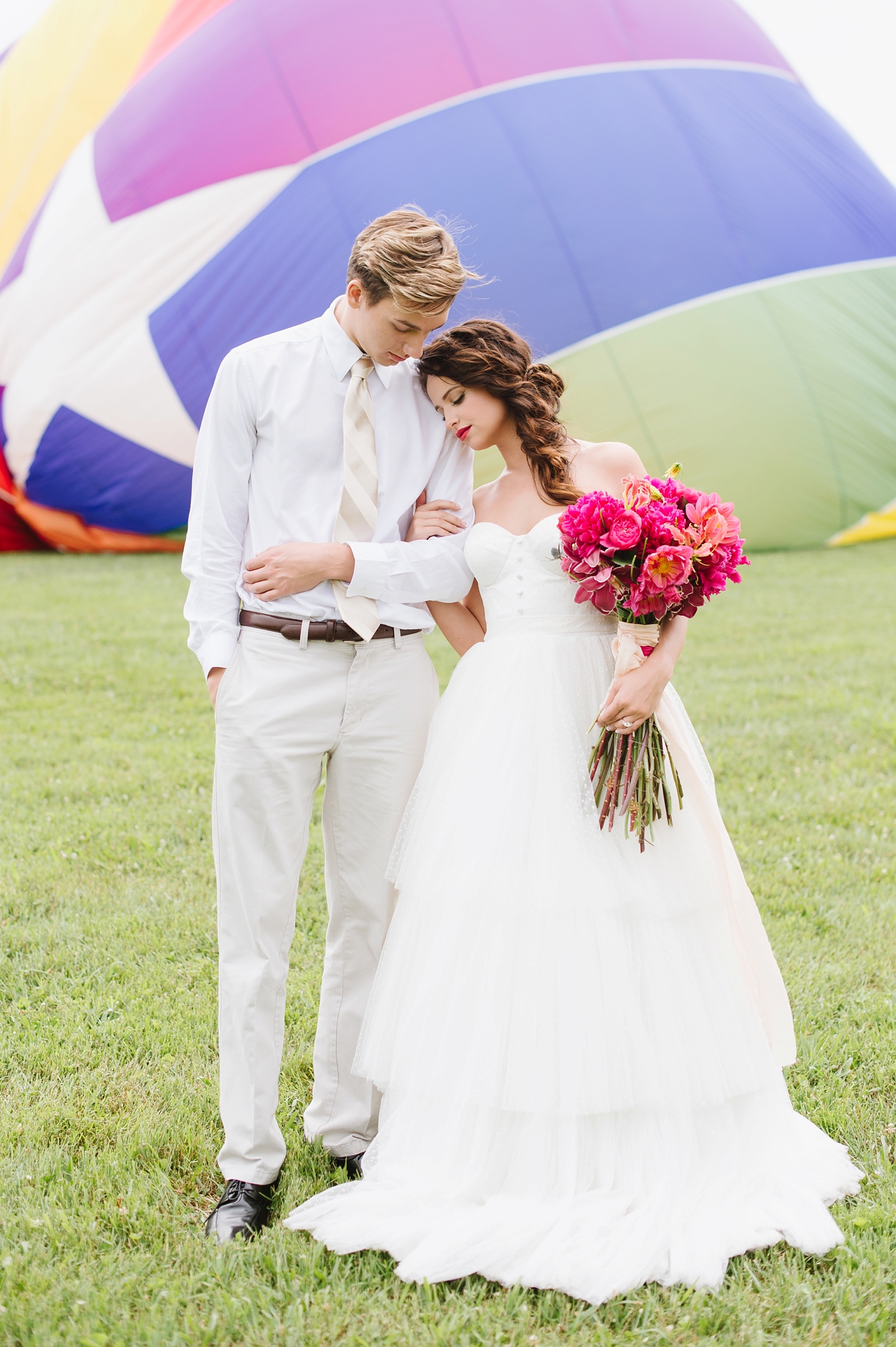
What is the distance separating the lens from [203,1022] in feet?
13.3

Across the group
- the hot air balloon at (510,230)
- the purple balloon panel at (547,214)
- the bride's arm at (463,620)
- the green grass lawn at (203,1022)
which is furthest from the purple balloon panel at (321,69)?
the bride's arm at (463,620)

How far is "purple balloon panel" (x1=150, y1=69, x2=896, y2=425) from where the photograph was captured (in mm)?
11922

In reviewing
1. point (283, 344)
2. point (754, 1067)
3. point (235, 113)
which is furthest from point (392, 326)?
point (235, 113)

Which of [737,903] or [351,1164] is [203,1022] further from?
[737,903]

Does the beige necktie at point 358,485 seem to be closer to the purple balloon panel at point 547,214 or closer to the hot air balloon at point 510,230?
the hot air balloon at point 510,230

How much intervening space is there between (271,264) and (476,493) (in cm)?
932

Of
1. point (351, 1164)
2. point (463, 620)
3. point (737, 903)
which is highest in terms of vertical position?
point (463, 620)

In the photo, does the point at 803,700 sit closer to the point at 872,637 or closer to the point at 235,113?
the point at 872,637

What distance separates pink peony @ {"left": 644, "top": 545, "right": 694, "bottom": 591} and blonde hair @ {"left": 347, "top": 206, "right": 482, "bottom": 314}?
0.81 meters

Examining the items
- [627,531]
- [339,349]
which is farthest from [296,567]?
[627,531]

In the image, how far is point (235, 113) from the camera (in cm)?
1226

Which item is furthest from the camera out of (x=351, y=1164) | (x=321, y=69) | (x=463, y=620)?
(x=321, y=69)

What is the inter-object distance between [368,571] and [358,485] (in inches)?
9.1

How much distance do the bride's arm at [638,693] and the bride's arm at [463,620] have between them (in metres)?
0.59
